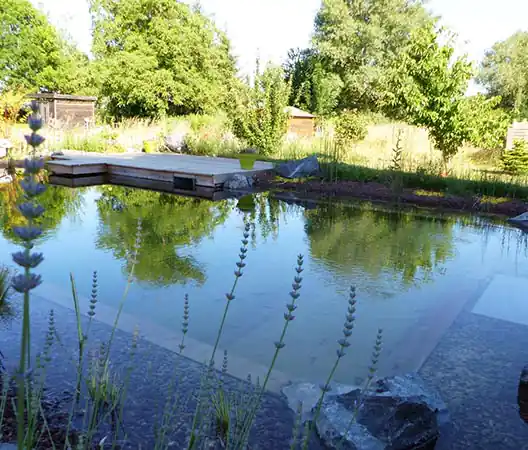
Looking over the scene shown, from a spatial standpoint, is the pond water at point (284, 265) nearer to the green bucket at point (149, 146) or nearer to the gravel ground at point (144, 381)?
the gravel ground at point (144, 381)

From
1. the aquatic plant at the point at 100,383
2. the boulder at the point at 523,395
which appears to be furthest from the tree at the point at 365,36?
the aquatic plant at the point at 100,383

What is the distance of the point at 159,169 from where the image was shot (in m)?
9.84

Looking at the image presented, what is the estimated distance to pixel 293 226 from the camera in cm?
636

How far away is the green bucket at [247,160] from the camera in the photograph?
9.68 metres

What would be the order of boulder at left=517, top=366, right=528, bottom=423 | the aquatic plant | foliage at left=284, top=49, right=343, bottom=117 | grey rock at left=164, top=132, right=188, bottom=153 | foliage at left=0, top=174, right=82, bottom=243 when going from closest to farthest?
1. the aquatic plant
2. boulder at left=517, top=366, right=528, bottom=423
3. foliage at left=0, top=174, right=82, bottom=243
4. grey rock at left=164, top=132, right=188, bottom=153
5. foliage at left=284, top=49, right=343, bottom=117

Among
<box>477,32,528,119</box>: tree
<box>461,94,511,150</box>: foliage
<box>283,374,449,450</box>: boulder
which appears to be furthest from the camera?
<box>477,32,528,119</box>: tree

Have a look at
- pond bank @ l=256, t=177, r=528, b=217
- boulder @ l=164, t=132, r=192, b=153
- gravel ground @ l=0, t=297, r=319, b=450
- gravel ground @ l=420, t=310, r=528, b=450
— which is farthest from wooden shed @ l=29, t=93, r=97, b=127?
gravel ground @ l=420, t=310, r=528, b=450

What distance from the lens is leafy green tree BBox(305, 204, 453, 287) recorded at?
465 centimetres

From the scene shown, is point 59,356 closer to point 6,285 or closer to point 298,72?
point 6,285

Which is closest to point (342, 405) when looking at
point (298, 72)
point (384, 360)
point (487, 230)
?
point (384, 360)

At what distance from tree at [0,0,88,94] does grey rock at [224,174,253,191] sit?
823 inches

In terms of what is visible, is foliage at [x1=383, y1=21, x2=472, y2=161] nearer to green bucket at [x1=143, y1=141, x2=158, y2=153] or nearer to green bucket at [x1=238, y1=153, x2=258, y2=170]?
green bucket at [x1=238, y1=153, x2=258, y2=170]

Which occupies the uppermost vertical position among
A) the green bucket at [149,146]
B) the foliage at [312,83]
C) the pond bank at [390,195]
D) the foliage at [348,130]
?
the foliage at [312,83]

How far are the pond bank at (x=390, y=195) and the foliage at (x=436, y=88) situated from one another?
220 centimetres
